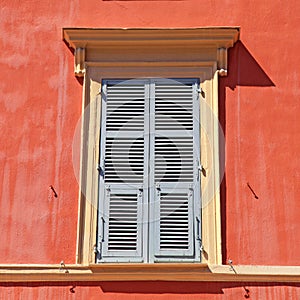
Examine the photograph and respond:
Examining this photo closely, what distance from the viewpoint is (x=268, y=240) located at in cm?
821

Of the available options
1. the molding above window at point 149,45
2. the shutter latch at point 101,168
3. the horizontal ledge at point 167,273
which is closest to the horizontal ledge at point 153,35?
the molding above window at point 149,45

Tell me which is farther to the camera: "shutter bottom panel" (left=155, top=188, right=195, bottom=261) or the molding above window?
the molding above window

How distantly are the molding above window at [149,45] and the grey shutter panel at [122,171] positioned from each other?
0.31 meters

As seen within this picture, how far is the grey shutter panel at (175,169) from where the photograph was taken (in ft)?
27.2

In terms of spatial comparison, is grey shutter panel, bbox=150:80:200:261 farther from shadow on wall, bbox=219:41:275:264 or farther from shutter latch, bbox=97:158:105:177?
shutter latch, bbox=97:158:105:177

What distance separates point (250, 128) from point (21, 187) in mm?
2376

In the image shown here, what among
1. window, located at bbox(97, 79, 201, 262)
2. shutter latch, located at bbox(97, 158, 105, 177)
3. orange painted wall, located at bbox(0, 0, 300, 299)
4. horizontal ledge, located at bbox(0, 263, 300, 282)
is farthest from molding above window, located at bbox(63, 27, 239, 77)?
horizontal ledge, located at bbox(0, 263, 300, 282)

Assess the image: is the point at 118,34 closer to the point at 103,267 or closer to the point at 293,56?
the point at 293,56

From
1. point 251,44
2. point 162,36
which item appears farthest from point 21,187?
point 251,44

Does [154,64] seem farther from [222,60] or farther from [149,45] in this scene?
[222,60]

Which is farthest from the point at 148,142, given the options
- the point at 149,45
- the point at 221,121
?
the point at 149,45

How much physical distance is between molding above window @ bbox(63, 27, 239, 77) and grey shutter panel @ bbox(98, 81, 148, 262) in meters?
0.31

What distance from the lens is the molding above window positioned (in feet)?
29.2

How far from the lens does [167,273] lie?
8.04 m
